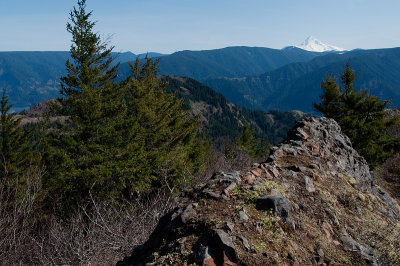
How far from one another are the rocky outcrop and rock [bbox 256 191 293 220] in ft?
0.06

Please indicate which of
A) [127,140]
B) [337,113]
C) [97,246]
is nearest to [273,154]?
[97,246]

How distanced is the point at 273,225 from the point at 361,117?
20.1 meters

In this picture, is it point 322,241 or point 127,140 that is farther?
point 127,140

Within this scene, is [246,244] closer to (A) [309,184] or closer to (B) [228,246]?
(B) [228,246]

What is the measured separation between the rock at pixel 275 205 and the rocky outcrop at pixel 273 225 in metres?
0.02

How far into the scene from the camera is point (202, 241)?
4.35 m

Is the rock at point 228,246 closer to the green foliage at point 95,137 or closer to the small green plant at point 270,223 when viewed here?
the small green plant at point 270,223

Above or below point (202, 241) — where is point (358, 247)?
below

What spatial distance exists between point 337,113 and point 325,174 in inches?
614

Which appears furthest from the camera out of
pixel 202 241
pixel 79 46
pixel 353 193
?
pixel 79 46

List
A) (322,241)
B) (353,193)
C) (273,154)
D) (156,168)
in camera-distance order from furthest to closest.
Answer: (156,168), (273,154), (353,193), (322,241)

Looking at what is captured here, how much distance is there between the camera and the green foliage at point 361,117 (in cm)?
2012

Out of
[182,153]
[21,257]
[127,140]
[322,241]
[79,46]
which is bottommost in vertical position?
[21,257]

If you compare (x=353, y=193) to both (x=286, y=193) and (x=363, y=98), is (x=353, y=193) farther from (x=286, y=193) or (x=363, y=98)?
(x=363, y=98)
